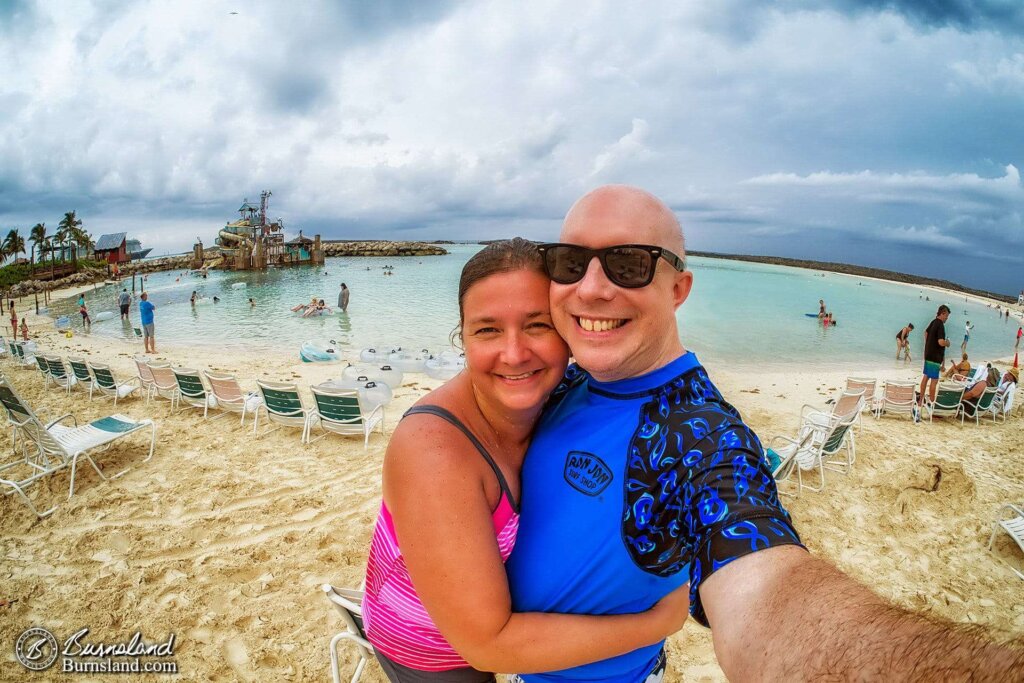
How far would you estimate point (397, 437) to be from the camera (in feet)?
4.01

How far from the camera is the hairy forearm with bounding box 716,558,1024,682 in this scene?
1.88 feet

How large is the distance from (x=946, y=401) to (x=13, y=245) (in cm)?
9177

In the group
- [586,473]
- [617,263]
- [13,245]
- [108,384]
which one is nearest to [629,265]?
[617,263]

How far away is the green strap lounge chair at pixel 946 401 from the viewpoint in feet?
31.5

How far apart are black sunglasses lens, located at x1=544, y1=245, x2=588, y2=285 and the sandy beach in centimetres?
238

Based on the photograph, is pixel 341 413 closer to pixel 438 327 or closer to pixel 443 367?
pixel 443 367

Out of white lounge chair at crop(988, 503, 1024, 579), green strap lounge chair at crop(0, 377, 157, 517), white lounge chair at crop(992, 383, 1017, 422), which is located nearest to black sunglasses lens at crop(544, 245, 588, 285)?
white lounge chair at crop(988, 503, 1024, 579)

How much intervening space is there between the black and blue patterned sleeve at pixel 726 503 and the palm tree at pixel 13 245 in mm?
87885

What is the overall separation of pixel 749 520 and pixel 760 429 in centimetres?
908

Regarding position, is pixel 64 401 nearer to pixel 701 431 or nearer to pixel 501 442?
pixel 501 442

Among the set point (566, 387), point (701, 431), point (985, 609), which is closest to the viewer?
point (701, 431)

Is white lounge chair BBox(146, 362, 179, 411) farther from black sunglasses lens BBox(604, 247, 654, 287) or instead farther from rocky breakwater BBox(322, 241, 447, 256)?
rocky breakwater BBox(322, 241, 447, 256)

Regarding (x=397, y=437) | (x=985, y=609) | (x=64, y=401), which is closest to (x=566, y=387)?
(x=397, y=437)

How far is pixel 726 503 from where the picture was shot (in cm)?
103
